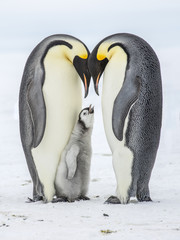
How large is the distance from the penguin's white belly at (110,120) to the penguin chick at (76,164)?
0.90 ft

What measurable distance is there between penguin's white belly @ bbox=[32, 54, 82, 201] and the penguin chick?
61mm

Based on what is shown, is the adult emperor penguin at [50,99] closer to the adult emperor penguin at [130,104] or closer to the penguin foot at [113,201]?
the adult emperor penguin at [130,104]

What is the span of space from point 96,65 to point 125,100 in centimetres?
44

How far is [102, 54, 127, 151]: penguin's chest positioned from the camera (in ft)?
14.5

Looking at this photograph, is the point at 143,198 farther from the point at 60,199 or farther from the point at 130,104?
the point at 130,104

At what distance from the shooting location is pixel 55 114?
15.1 feet

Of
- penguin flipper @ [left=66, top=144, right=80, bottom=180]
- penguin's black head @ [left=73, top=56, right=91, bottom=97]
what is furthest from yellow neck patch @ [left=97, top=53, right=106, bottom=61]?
penguin flipper @ [left=66, top=144, right=80, bottom=180]

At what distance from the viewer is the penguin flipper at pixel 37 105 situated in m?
4.55

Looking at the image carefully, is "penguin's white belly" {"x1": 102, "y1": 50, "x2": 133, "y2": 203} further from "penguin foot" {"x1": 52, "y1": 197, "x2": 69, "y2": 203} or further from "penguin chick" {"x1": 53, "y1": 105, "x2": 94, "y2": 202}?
"penguin foot" {"x1": 52, "y1": 197, "x2": 69, "y2": 203}

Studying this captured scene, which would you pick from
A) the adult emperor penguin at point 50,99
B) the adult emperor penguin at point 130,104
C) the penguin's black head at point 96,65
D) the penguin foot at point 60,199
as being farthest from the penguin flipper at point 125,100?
the penguin foot at point 60,199

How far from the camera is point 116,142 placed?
4469mm

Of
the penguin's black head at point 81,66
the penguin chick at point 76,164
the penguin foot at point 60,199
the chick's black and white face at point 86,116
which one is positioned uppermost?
the penguin's black head at point 81,66

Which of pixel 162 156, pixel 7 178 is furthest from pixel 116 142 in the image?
pixel 162 156

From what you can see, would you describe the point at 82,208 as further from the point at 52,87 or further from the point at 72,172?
the point at 52,87
